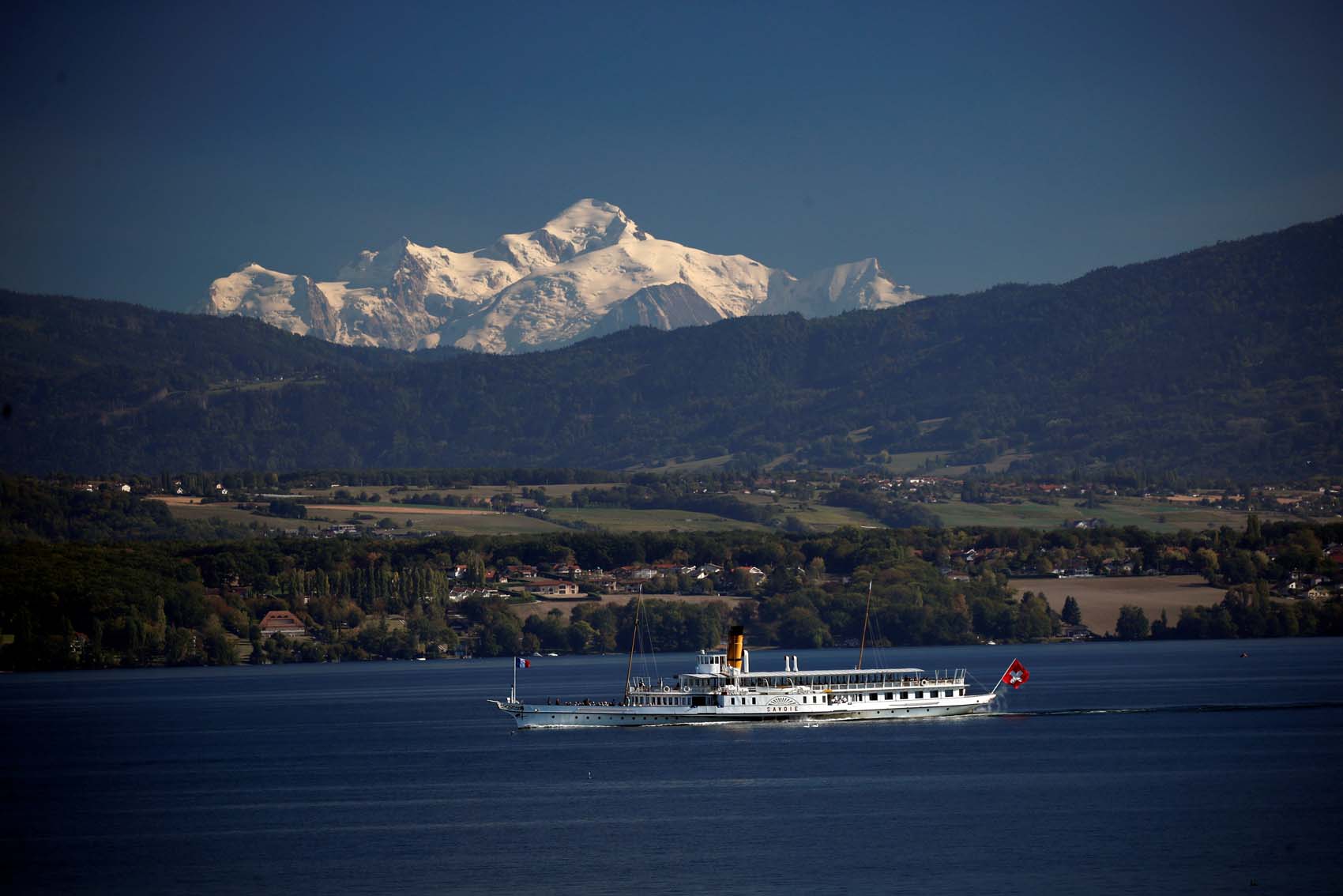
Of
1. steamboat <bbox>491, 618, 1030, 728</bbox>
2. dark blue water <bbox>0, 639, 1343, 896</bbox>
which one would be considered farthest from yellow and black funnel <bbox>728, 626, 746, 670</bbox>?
dark blue water <bbox>0, 639, 1343, 896</bbox>

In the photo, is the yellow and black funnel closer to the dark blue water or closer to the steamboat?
the steamboat

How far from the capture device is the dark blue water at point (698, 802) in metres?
76.5

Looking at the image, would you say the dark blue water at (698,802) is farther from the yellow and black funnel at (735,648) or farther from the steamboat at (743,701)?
the yellow and black funnel at (735,648)

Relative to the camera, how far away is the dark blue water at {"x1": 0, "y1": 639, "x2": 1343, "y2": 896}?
7650 centimetres

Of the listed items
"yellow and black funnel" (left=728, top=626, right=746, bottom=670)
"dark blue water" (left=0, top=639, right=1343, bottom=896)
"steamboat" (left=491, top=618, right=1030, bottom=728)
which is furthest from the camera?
"yellow and black funnel" (left=728, top=626, right=746, bottom=670)

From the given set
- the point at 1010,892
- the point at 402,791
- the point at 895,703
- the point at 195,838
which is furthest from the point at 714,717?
the point at 1010,892

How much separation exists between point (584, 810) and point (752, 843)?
44.1 feet

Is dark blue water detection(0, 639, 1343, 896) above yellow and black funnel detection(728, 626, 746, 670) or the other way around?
the other way around

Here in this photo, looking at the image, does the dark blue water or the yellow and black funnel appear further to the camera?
the yellow and black funnel

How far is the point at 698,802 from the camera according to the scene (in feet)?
313

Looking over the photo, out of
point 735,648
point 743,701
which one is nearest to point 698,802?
point 743,701

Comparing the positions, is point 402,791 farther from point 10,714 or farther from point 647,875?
point 10,714

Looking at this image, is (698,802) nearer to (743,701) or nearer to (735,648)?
(743,701)

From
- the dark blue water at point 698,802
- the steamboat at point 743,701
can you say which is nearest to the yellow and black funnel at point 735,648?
the steamboat at point 743,701
